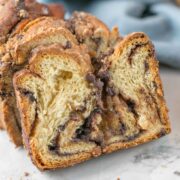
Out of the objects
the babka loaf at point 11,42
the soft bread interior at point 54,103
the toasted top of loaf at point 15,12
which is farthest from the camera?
the toasted top of loaf at point 15,12

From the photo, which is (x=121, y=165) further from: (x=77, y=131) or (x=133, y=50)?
(x=133, y=50)

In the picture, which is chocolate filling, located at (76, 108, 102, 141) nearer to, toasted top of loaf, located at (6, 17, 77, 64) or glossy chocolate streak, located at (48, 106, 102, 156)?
glossy chocolate streak, located at (48, 106, 102, 156)

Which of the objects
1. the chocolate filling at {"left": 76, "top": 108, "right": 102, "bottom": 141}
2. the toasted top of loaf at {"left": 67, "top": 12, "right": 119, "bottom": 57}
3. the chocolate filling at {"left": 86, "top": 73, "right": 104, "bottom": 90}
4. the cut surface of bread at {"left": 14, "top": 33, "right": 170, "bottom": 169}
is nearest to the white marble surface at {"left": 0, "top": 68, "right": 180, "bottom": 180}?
the cut surface of bread at {"left": 14, "top": 33, "right": 170, "bottom": 169}

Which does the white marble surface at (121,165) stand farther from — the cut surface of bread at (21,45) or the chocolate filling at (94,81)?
the chocolate filling at (94,81)

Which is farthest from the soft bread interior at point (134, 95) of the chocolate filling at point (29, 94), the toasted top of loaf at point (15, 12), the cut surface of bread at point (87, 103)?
Result: the toasted top of loaf at point (15, 12)

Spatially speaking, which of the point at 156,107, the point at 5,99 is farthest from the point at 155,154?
the point at 5,99
